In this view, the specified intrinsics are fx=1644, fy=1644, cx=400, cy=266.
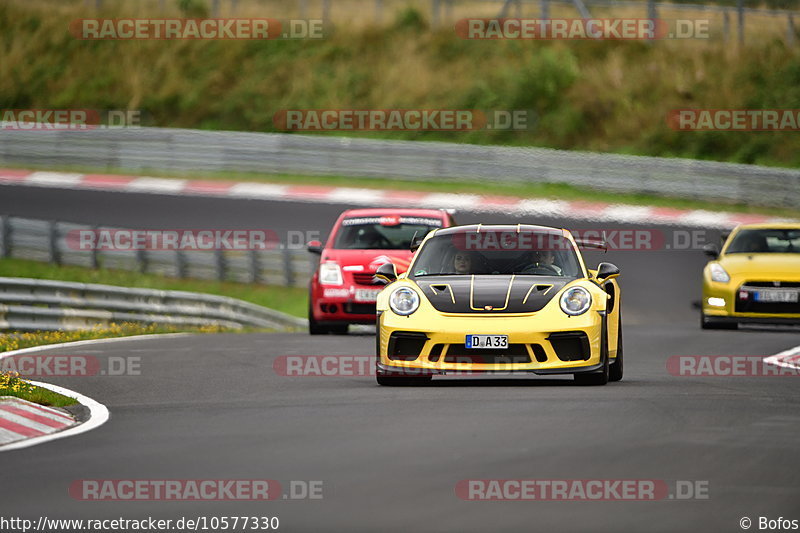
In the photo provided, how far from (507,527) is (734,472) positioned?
1799 mm

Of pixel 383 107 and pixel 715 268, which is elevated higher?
pixel 383 107

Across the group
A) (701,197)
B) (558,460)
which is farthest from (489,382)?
(701,197)

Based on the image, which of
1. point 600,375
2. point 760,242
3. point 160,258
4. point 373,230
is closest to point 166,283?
point 160,258

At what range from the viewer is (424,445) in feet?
28.9

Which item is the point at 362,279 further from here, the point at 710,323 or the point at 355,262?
the point at 710,323

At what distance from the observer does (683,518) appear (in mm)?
6719

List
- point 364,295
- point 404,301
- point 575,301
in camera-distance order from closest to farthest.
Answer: point 575,301
point 404,301
point 364,295

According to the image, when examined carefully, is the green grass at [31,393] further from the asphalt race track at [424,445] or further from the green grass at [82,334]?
the green grass at [82,334]

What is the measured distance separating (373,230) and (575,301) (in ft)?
→ 25.3

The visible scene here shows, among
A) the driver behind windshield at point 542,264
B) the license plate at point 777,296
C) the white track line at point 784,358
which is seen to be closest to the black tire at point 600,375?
the driver behind windshield at point 542,264

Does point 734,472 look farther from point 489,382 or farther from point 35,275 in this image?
point 35,275

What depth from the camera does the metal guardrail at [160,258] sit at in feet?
91.9

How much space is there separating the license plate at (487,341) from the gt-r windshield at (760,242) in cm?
932

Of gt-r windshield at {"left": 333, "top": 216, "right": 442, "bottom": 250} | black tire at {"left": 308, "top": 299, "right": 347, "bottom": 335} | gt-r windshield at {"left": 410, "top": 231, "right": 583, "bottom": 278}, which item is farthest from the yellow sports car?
gt-r windshield at {"left": 410, "top": 231, "right": 583, "bottom": 278}
